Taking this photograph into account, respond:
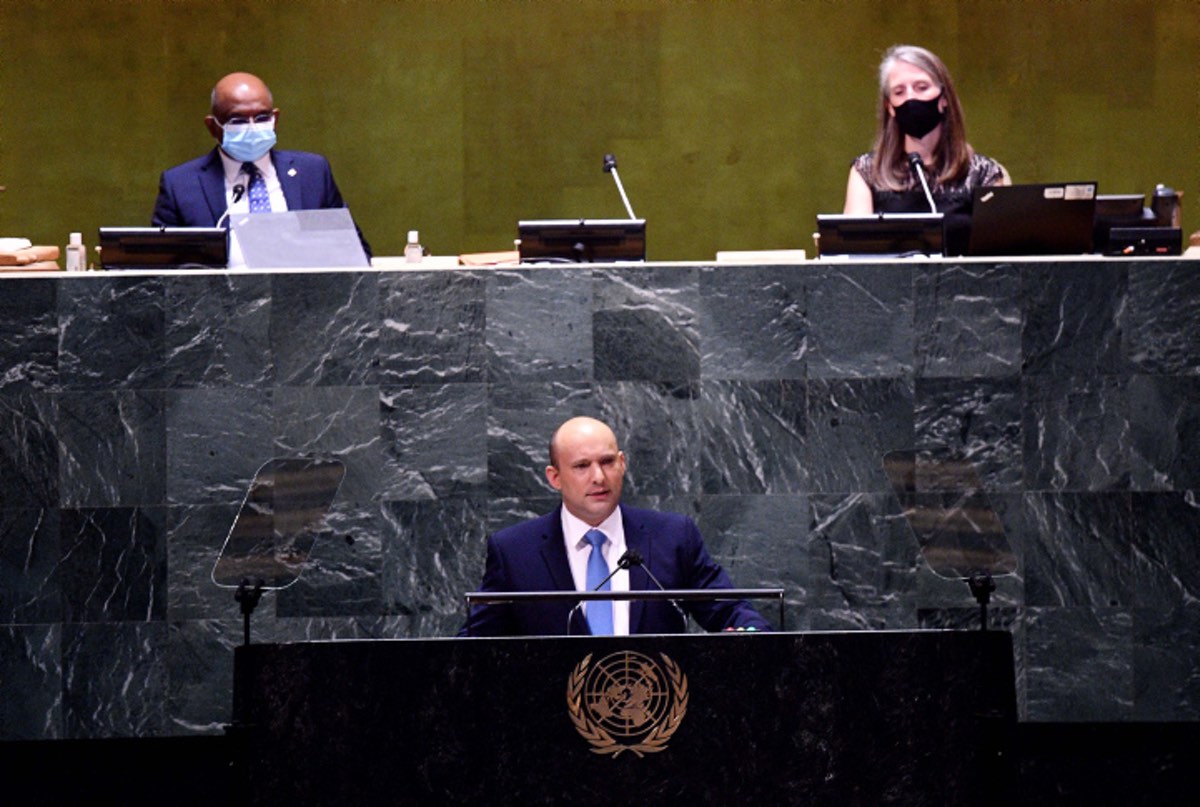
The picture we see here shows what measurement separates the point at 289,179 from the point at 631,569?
2.71m

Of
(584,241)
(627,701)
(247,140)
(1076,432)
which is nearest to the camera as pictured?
(627,701)

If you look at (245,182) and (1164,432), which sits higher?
(245,182)

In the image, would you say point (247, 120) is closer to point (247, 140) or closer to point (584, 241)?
point (247, 140)

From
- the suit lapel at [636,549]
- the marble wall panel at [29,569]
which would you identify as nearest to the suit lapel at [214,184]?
the marble wall panel at [29,569]

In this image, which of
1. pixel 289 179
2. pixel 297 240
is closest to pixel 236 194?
pixel 289 179

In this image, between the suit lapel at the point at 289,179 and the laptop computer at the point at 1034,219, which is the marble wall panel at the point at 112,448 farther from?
the laptop computer at the point at 1034,219

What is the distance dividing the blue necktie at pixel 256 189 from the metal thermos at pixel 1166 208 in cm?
328

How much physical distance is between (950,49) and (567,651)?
230 inches

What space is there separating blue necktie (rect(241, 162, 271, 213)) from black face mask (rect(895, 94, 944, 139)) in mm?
2416

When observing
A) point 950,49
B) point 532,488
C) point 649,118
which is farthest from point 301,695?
point 950,49

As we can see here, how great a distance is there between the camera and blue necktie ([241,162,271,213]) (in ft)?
21.6

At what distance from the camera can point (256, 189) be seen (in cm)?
661

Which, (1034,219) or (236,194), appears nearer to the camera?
(1034,219)

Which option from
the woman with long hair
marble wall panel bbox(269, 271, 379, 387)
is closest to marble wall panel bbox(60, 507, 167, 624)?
marble wall panel bbox(269, 271, 379, 387)
